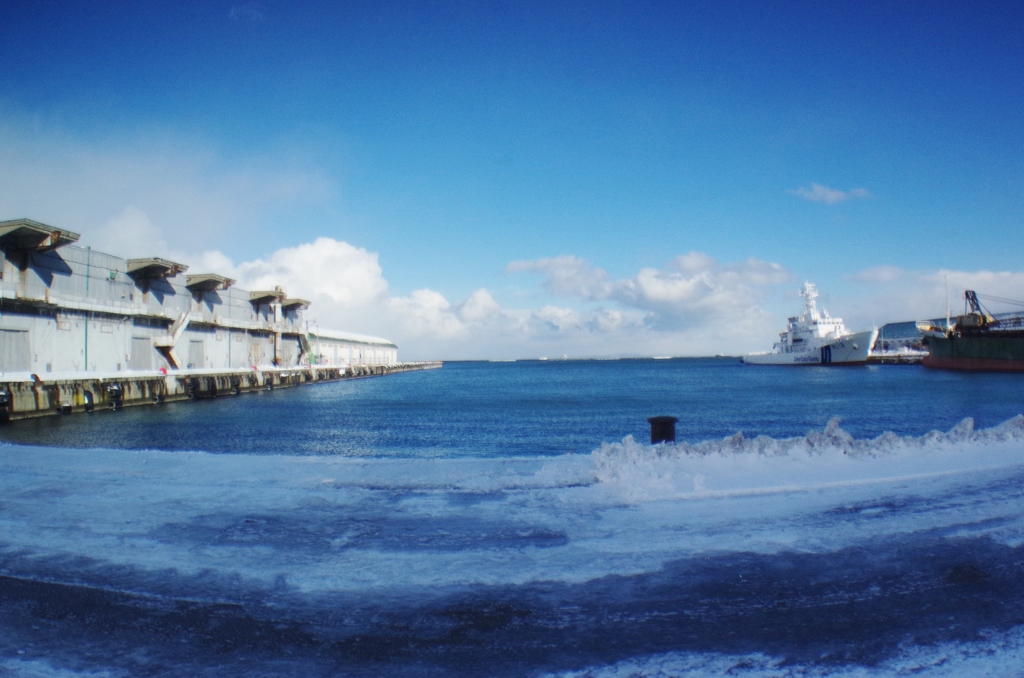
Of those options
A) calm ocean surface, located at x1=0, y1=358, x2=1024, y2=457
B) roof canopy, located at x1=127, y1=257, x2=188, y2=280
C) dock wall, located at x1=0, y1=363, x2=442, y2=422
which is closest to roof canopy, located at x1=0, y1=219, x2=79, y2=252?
dock wall, located at x1=0, y1=363, x2=442, y2=422

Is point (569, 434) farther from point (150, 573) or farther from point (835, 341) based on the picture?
point (835, 341)

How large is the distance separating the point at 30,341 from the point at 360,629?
36477mm

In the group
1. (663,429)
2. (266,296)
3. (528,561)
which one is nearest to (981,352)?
(663,429)

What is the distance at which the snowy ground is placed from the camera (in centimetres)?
326

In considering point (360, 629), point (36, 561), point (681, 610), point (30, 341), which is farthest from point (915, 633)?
point (30, 341)

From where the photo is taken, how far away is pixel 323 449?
1917cm

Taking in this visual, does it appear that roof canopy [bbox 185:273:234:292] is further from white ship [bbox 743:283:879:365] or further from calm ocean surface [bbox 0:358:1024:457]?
white ship [bbox 743:283:879:365]

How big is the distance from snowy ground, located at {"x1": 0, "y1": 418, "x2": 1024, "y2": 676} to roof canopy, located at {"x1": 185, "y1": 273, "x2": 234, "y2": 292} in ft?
152

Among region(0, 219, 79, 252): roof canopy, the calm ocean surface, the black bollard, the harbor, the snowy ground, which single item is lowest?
the calm ocean surface

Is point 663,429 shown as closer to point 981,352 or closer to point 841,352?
point 981,352

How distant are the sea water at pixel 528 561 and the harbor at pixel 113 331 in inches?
997

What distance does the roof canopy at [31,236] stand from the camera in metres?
30.3

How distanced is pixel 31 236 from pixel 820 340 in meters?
100

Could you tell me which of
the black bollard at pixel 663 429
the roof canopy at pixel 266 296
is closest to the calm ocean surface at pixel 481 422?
the black bollard at pixel 663 429
